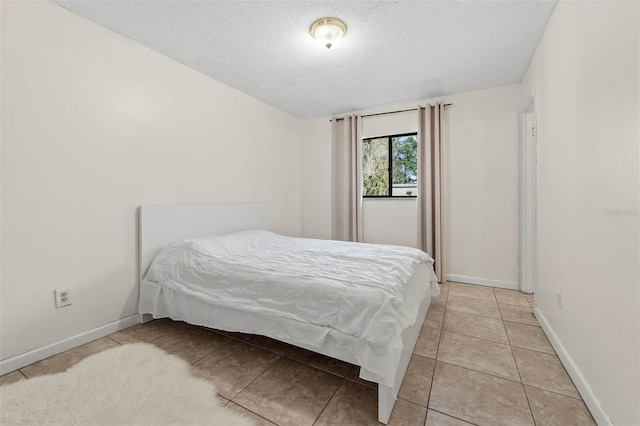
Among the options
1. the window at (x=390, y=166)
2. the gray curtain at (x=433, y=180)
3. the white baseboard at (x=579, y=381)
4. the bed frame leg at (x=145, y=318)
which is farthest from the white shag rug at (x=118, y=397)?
the window at (x=390, y=166)

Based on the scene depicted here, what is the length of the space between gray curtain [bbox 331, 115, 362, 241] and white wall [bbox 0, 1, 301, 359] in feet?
6.26

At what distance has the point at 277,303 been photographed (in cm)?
172

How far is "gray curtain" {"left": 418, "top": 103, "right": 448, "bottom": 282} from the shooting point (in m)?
3.46

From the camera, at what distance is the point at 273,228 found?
13.0 ft

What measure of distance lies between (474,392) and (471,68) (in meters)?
2.89

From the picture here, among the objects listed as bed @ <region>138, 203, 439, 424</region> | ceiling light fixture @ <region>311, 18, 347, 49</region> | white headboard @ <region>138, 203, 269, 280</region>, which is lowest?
bed @ <region>138, 203, 439, 424</region>

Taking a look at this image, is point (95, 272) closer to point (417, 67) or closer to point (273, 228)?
point (273, 228)

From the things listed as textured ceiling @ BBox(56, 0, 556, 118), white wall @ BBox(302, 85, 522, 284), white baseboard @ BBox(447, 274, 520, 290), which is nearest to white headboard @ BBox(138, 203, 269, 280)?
textured ceiling @ BBox(56, 0, 556, 118)

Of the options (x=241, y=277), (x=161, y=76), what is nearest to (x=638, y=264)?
(x=241, y=277)

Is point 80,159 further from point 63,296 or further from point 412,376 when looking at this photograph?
point 412,376

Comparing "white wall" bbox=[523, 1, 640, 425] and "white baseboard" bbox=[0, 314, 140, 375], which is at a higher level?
"white wall" bbox=[523, 1, 640, 425]

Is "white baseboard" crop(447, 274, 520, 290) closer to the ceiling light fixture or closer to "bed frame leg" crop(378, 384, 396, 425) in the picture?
"bed frame leg" crop(378, 384, 396, 425)

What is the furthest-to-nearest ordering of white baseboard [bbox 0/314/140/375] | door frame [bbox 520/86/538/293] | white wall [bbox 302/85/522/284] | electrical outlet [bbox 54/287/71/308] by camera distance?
white wall [bbox 302/85/522/284] < door frame [bbox 520/86/538/293] < electrical outlet [bbox 54/287/71/308] < white baseboard [bbox 0/314/140/375]

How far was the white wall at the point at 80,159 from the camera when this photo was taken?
5.70 feet
